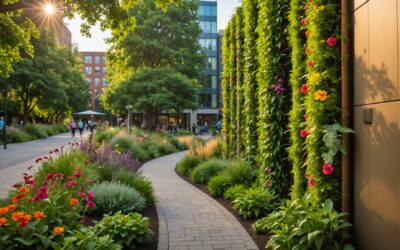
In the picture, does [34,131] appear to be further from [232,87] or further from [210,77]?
[210,77]

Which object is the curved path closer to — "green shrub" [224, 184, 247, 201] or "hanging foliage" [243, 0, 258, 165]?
"green shrub" [224, 184, 247, 201]

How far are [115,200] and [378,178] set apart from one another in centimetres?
411

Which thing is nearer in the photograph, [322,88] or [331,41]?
[331,41]

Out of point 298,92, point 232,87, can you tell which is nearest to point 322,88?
point 298,92

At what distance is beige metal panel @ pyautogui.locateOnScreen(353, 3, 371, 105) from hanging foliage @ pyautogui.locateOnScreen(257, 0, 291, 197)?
238cm

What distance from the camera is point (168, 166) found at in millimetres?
13977

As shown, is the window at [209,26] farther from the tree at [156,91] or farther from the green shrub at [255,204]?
the green shrub at [255,204]

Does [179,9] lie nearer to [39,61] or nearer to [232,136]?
[39,61]

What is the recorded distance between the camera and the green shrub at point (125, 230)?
475cm

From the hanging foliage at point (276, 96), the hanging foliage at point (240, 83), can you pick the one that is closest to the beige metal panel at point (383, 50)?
the hanging foliage at point (276, 96)

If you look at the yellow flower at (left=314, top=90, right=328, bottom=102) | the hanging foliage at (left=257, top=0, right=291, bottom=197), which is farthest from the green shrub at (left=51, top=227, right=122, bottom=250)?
the hanging foliage at (left=257, top=0, right=291, bottom=197)

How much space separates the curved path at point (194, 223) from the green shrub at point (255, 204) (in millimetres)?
247

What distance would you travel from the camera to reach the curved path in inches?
199

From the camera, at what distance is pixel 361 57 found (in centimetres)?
417
